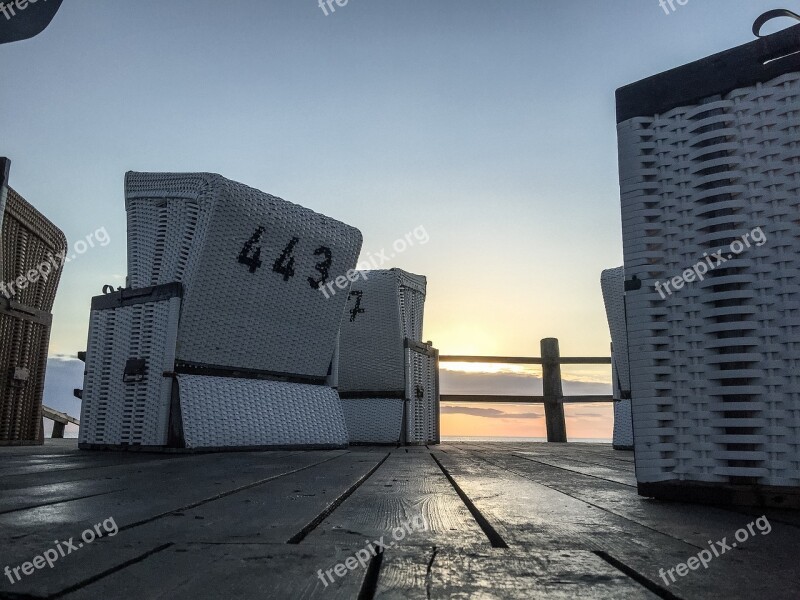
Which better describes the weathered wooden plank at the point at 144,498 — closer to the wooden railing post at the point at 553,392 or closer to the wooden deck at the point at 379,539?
the wooden deck at the point at 379,539

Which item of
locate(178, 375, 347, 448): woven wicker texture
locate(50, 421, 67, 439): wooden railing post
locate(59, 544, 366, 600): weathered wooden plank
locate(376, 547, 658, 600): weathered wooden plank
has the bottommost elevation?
locate(50, 421, 67, 439): wooden railing post

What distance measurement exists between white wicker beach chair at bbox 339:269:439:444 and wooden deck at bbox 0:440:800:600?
14.2ft

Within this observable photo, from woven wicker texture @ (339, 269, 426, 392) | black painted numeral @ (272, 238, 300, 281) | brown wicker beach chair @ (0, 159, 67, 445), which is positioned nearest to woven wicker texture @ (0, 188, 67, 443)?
→ brown wicker beach chair @ (0, 159, 67, 445)

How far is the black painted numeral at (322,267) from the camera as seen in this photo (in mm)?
4461

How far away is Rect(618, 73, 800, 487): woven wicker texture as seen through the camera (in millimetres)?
1366

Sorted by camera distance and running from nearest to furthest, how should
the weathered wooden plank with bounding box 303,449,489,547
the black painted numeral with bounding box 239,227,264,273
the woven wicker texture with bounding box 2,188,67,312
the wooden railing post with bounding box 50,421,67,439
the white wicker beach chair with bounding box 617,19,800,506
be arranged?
the weathered wooden plank with bounding box 303,449,489,547 < the white wicker beach chair with bounding box 617,19,800,506 < the black painted numeral with bounding box 239,227,264,273 < the woven wicker texture with bounding box 2,188,67,312 < the wooden railing post with bounding box 50,421,67,439

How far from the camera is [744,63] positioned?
4.89ft

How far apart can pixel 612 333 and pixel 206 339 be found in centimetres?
357

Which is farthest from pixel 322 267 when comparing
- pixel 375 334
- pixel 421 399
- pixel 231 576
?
pixel 231 576

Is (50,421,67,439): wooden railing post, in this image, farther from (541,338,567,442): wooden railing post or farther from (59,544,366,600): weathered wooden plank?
(59,544,366,600): weathered wooden plank

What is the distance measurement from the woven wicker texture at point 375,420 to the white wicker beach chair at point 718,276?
14.7ft

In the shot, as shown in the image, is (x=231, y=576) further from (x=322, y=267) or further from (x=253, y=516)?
(x=322, y=267)

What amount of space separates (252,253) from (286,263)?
358 mm

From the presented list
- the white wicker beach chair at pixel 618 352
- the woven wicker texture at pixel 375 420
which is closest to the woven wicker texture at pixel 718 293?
the white wicker beach chair at pixel 618 352
